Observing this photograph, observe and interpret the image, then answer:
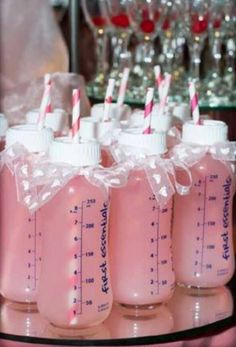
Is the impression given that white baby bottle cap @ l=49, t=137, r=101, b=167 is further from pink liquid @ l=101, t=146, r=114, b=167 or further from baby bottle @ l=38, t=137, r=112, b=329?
pink liquid @ l=101, t=146, r=114, b=167

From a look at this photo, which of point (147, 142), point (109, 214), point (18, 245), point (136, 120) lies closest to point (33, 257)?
point (18, 245)

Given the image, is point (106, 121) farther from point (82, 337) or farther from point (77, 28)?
point (77, 28)

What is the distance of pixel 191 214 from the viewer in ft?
4.03

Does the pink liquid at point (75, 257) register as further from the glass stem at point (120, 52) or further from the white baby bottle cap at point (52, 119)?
the glass stem at point (120, 52)

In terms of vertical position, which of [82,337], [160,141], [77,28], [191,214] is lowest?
[82,337]

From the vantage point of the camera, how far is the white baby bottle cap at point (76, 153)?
105cm

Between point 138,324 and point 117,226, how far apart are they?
0.14 m

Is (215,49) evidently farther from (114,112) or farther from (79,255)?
(79,255)

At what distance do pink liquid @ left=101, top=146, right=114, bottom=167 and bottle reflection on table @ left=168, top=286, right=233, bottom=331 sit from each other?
8.7 inches

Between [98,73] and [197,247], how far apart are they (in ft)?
3.38

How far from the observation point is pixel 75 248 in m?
1.07

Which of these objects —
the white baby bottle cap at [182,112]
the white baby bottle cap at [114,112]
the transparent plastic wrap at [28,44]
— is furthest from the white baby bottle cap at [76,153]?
the transparent plastic wrap at [28,44]

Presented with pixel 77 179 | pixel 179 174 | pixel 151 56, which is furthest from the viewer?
pixel 151 56

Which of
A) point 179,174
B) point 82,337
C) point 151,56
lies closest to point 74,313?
point 82,337
